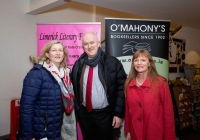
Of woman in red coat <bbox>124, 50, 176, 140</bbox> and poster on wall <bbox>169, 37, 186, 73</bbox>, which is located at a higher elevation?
poster on wall <bbox>169, 37, 186, 73</bbox>

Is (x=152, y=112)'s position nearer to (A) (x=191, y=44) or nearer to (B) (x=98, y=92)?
(B) (x=98, y=92)

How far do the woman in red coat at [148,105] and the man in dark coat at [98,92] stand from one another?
21cm

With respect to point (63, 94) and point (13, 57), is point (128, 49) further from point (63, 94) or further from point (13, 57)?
point (13, 57)

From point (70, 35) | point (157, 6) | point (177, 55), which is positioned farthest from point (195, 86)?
point (70, 35)

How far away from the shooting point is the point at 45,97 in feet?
5.76

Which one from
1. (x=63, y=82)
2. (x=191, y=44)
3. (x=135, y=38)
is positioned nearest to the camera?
(x=63, y=82)

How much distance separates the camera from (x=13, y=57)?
130 inches

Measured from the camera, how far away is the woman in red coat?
69.7 inches

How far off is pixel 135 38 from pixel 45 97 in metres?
1.50

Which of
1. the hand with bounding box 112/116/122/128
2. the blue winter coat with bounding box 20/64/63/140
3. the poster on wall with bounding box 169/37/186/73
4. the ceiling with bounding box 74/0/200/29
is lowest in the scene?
the hand with bounding box 112/116/122/128

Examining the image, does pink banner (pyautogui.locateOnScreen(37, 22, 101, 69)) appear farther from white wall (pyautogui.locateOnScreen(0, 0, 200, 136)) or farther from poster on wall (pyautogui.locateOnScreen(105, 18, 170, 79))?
white wall (pyautogui.locateOnScreen(0, 0, 200, 136))

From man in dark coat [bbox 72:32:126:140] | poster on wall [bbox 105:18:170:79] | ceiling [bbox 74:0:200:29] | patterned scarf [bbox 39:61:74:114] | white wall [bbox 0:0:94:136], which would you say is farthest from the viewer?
white wall [bbox 0:0:94:136]

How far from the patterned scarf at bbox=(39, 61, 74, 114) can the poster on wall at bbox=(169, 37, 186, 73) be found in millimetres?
3728

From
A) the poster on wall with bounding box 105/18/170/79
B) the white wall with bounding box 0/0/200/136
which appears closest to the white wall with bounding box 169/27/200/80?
the poster on wall with bounding box 105/18/170/79
